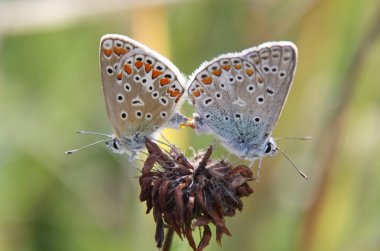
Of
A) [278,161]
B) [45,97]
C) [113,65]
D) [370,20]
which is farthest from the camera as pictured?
[45,97]

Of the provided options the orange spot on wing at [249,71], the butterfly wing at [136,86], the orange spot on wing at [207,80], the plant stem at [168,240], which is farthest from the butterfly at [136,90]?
the plant stem at [168,240]

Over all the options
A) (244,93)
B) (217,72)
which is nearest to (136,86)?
(217,72)

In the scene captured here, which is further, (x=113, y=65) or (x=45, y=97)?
(x=45, y=97)

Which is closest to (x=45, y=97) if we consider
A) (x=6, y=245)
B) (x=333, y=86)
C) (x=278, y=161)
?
(x=6, y=245)

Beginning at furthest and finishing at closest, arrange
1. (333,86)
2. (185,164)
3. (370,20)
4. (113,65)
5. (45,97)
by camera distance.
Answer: (45,97) < (333,86) < (370,20) < (113,65) < (185,164)

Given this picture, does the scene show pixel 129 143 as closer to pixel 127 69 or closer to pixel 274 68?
pixel 127 69

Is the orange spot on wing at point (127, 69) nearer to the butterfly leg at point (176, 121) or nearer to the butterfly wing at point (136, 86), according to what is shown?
the butterfly wing at point (136, 86)

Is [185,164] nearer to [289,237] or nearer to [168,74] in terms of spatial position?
[168,74]
